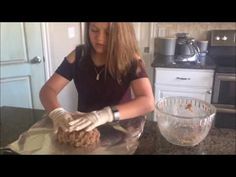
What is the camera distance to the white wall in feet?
4.25

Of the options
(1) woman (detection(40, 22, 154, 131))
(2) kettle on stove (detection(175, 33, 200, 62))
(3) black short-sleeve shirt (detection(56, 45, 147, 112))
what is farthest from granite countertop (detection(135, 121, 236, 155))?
(2) kettle on stove (detection(175, 33, 200, 62))

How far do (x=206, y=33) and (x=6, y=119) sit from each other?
1.75 meters

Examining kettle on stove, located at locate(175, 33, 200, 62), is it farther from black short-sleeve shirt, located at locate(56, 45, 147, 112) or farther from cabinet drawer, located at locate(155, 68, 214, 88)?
black short-sleeve shirt, located at locate(56, 45, 147, 112)

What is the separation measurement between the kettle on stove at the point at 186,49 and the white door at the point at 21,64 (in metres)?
1.02

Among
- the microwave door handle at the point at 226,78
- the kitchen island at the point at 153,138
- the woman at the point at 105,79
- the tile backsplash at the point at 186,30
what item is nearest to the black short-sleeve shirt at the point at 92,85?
the woman at the point at 105,79

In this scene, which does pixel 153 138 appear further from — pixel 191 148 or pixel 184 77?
pixel 184 77

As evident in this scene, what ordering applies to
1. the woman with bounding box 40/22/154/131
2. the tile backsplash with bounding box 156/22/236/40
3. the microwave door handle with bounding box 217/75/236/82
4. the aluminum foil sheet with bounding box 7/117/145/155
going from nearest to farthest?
the aluminum foil sheet with bounding box 7/117/145/155 < the woman with bounding box 40/22/154/131 < the microwave door handle with bounding box 217/75/236/82 < the tile backsplash with bounding box 156/22/236/40

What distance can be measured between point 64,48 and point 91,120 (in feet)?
3.47

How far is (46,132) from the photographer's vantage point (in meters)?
0.74

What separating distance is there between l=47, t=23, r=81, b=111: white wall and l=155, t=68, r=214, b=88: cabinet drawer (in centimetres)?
65

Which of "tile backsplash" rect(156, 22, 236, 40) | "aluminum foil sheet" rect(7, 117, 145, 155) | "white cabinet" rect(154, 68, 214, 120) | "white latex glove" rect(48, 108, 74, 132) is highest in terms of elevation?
"tile backsplash" rect(156, 22, 236, 40)

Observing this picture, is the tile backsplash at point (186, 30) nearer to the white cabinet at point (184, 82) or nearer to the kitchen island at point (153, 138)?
the white cabinet at point (184, 82)
